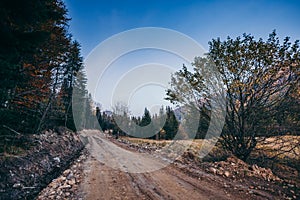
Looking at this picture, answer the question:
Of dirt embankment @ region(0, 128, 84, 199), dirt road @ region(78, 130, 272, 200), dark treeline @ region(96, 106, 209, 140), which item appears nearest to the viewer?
dirt road @ region(78, 130, 272, 200)

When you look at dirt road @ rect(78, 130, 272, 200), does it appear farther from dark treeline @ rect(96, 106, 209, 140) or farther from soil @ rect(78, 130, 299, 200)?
dark treeline @ rect(96, 106, 209, 140)

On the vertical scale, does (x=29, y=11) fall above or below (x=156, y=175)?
above

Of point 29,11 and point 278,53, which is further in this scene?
point 278,53

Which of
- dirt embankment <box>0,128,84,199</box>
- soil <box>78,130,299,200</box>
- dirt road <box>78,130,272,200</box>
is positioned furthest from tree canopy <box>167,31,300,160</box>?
dirt embankment <box>0,128,84,199</box>

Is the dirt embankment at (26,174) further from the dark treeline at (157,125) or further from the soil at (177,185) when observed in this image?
the dark treeline at (157,125)

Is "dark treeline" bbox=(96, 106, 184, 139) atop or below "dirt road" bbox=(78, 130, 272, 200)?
atop

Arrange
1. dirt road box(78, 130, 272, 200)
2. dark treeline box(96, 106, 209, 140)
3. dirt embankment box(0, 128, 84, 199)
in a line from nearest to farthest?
1. dirt road box(78, 130, 272, 200)
2. dirt embankment box(0, 128, 84, 199)
3. dark treeline box(96, 106, 209, 140)

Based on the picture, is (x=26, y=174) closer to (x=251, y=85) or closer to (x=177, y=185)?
(x=177, y=185)

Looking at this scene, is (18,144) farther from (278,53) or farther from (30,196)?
(278,53)

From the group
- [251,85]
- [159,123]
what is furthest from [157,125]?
[251,85]

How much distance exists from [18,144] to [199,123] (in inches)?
384

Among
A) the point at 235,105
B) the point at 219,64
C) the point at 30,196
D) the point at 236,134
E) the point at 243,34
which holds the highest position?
the point at 243,34

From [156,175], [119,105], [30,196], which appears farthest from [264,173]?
[119,105]

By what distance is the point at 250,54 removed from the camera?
23.7 ft
